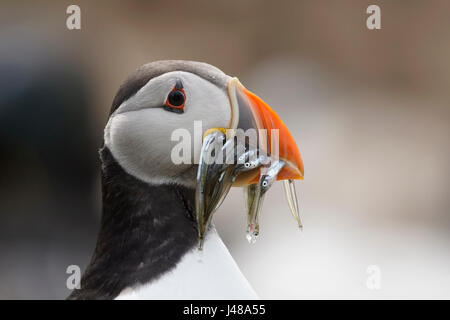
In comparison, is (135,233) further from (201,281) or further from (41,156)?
(41,156)

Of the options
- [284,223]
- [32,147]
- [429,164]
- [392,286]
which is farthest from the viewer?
[429,164]

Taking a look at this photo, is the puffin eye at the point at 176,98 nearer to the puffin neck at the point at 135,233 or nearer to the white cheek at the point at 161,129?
the white cheek at the point at 161,129

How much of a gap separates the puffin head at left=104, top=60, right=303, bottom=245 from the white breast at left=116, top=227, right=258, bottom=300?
10cm

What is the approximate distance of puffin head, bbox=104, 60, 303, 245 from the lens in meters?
1.56

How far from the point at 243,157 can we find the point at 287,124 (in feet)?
14.1

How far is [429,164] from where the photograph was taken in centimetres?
623

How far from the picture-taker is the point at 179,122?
1.55 m

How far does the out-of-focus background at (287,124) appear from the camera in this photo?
16.6 feet

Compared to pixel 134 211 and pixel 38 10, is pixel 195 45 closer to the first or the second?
pixel 38 10

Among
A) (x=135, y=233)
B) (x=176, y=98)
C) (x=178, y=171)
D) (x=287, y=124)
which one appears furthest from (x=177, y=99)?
(x=287, y=124)

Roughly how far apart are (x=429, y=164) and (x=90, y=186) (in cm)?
352

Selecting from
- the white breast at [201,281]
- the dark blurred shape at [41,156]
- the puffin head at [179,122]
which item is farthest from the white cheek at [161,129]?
the dark blurred shape at [41,156]

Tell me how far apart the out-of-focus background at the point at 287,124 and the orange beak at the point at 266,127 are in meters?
3.07
